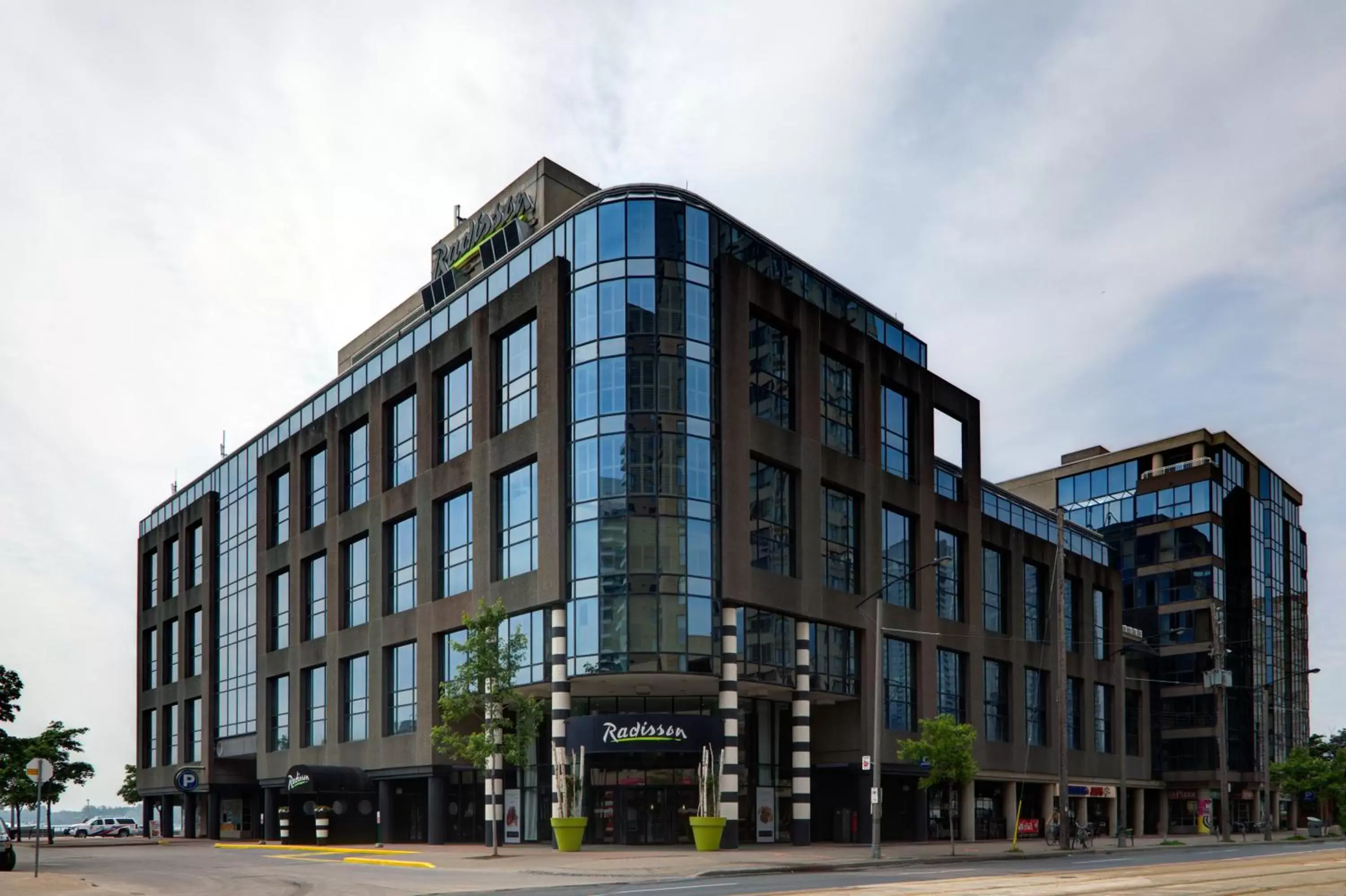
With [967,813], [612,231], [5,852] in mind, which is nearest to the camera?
[5,852]

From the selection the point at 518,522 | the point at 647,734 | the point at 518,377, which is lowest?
the point at 647,734

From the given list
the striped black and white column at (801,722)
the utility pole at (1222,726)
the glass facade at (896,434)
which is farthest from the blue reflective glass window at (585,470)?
the utility pole at (1222,726)

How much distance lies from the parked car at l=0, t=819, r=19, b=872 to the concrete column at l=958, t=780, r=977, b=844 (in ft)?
136

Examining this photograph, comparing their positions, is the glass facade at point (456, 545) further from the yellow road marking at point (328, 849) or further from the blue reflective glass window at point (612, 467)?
the yellow road marking at point (328, 849)

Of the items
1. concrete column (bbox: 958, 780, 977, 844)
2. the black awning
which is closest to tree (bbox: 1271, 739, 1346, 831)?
concrete column (bbox: 958, 780, 977, 844)

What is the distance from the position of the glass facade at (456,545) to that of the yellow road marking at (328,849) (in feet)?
36.1

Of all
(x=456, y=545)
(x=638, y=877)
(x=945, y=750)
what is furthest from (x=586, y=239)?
(x=638, y=877)

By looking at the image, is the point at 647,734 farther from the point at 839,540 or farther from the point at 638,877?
the point at 839,540

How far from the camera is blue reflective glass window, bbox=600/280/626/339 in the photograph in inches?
1864

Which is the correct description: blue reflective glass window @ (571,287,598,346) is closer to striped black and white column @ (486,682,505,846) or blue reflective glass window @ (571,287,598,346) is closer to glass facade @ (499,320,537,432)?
glass facade @ (499,320,537,432)

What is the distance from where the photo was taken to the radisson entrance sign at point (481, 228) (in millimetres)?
58938

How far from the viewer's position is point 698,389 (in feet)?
156

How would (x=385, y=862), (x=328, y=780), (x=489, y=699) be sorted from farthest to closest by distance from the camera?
(x=328, y=780) < (x=489, y=699) < (x=385, y=862)

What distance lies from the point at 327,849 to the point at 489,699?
14.2 meters
